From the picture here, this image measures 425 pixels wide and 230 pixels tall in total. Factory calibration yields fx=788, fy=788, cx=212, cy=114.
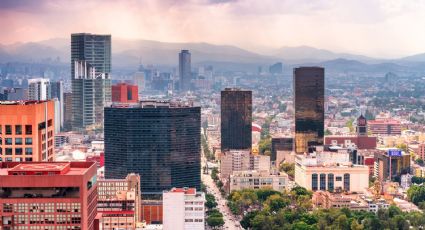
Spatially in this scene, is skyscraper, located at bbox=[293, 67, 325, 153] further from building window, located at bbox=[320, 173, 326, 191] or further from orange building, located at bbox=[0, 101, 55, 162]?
orange building, located at bbox=[0, 101, 55, 162]

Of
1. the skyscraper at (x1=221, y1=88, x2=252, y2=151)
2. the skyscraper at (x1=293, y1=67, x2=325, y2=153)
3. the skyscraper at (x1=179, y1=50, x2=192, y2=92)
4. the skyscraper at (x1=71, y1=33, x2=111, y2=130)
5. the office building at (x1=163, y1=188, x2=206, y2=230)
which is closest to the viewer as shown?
the office building at (x1=163, y1=188, x2=206, y2=230)

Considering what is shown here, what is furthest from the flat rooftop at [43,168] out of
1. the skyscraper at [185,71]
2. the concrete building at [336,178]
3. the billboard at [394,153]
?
the skyscraper at [185,71]

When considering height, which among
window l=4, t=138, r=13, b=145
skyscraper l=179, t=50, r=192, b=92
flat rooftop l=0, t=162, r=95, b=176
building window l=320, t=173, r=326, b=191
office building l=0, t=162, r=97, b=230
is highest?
skyscraper l=179, t=50, r=192, b=92

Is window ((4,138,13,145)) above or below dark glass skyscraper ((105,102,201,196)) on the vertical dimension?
above

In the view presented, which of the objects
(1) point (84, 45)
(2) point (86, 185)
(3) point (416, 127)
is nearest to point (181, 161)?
(2) point (86, 185)

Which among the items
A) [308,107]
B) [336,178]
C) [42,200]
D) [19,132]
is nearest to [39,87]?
[308,107]

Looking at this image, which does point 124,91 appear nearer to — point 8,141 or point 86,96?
point 86,96

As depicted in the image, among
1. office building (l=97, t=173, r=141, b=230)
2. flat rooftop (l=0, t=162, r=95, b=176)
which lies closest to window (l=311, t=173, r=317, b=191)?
office building (l=97, t=173, r=141, b=230)
